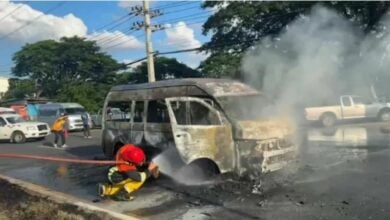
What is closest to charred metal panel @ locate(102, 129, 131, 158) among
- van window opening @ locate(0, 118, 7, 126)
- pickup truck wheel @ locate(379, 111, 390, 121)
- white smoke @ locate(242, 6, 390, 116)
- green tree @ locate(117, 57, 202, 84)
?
white smoke @ locate(242, 6, 390, 116)

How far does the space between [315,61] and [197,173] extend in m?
4.25

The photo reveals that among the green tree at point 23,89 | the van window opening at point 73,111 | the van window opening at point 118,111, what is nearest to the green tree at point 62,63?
the green tree at point 23,89

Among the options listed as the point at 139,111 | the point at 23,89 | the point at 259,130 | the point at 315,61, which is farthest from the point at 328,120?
the point at 23,89

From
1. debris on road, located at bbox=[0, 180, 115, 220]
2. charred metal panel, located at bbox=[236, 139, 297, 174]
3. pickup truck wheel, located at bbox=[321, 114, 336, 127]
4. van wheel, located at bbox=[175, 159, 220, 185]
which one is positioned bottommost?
debris on road, located at bbox=[0, 180, 115, 220]

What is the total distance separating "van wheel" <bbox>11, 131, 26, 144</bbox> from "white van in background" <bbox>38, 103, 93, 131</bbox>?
471 cm

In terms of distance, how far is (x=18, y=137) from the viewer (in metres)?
28.0

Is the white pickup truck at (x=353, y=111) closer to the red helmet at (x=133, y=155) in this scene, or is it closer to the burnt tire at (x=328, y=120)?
the burnt tire at (x=328, y=120)

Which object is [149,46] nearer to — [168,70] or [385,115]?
[385,115]

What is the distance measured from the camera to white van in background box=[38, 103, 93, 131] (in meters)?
33.4

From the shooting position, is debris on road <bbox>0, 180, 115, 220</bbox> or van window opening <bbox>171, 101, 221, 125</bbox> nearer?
debris on road <bbox>0, 180, 115, 220</bbox>

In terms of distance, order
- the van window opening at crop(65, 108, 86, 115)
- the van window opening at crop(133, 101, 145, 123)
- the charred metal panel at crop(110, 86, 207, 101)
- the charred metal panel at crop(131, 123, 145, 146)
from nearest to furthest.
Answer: the charred metal panel at crop(110, 86, 207, 101) < the charred metal panel at crop(131, 123, 145, 146) < the van window opening at crop(133, 101, 145, 123) < the van window opening at crop(65, 108, 86, 115)

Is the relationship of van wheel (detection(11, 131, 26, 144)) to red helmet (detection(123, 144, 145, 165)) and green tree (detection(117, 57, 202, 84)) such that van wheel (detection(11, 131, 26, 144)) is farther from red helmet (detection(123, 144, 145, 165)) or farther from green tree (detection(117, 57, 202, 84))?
green tree (detection(117, 57, 202, 84))

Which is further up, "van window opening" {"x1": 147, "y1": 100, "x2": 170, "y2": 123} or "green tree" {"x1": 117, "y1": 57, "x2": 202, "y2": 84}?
"green tree" {"x1": 117, "y1": 57, "x2": 202, "y2": 84}

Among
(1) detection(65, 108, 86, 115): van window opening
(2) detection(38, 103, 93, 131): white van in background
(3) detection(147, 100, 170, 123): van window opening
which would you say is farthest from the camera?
(1) detection(65, 108, 86, 115): van window opening
